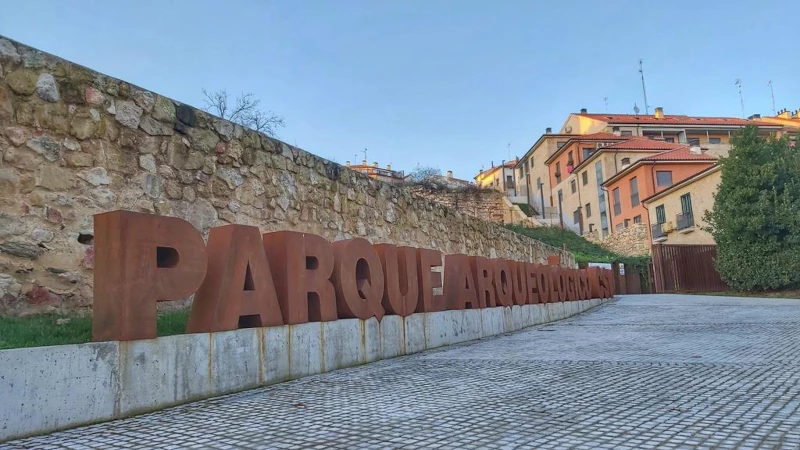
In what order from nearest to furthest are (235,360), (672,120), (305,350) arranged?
(235,360) → (305,350) → (672,120)

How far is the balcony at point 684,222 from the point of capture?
29622 millimetres

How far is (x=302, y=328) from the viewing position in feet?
15.0

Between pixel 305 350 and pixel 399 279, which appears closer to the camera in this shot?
pixel 305 350

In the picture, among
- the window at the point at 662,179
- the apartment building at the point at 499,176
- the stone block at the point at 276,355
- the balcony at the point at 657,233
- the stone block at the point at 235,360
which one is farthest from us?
the apartment building at the point at 499,176

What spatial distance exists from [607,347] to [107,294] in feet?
16.7

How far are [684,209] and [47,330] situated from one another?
106ft

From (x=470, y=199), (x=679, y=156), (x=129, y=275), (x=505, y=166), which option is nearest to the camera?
(x=129, y=275)

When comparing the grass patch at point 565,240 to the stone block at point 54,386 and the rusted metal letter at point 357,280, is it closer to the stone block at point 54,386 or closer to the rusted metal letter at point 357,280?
the rusted metal letter at point 357,280

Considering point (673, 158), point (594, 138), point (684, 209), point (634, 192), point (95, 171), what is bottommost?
point (95, 171)

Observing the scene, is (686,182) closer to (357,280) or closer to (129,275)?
(357,280)

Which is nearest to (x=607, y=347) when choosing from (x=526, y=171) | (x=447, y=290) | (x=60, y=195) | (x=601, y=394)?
(x=447, y=290)

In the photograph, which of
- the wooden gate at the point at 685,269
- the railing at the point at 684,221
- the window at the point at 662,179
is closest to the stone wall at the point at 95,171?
the wooden gate at the point at 685,269

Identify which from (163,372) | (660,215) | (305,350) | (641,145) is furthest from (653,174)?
(163,372)

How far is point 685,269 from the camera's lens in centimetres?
2436
